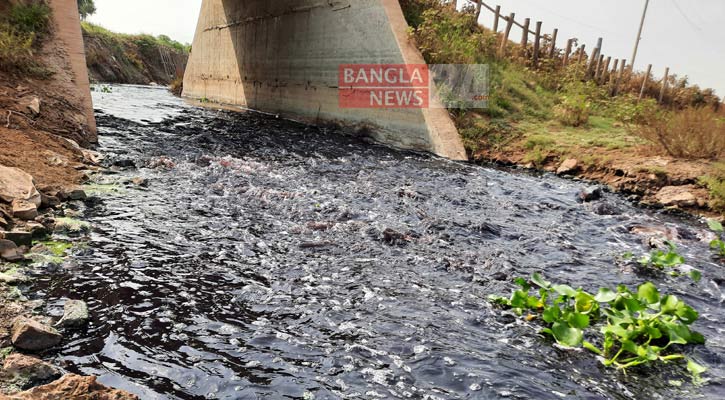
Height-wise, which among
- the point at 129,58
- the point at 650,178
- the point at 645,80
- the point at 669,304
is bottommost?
the point at 669,304

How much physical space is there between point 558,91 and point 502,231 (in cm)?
1233

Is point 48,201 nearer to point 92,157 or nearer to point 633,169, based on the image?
point 92,157

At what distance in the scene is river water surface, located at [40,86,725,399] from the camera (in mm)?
3152

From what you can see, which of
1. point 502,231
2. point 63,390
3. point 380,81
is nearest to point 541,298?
point 502,231

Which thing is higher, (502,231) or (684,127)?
(684,127)

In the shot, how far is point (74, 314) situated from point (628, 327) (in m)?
4.42

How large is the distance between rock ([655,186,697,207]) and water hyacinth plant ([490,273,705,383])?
6.42 metres

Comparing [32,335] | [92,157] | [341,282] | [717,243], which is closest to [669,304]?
[341,282]

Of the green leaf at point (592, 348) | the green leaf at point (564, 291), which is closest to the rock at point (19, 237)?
the green leaf at point (564, 291)

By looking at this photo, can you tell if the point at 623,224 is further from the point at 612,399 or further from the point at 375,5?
the point at 375,5

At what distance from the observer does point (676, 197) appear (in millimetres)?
9367

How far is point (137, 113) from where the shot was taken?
59.5ft

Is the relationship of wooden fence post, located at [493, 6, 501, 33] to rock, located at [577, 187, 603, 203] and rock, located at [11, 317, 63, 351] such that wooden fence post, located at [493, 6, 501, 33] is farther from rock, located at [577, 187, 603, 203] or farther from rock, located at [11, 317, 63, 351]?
rock, located at [11, 317, 63, 351]

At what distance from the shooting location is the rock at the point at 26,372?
8.52 feet
